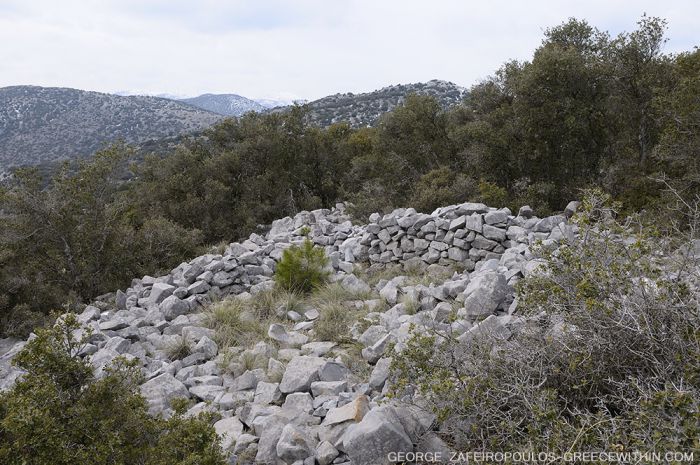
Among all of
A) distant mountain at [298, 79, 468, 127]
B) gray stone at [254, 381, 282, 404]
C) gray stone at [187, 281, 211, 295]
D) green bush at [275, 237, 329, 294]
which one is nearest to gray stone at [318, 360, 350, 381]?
gray stone at [254, 381, 282, 404]

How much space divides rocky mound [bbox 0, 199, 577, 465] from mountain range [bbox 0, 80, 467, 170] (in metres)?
36.8

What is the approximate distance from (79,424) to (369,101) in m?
53.3

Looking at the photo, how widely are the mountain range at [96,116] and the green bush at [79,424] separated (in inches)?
1666

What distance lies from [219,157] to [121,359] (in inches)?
512

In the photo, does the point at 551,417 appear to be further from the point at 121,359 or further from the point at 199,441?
the point at 121,359

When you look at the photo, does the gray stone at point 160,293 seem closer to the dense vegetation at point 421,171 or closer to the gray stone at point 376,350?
the dense vegetation at point 421,171

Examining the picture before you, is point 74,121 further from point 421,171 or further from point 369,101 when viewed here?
point 421,171

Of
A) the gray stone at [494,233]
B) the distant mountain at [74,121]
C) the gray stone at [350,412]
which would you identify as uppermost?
the distant mountain at [74,121]

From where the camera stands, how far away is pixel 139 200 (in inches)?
607

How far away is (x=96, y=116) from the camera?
60.8m

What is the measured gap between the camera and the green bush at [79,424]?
2859mm

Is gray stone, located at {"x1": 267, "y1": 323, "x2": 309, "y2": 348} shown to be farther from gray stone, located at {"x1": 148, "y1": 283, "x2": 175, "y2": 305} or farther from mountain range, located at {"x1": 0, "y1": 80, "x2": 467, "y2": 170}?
mountain range, located at {"x1": 0, "y1": 80, "x2": 467, "y2": 170}

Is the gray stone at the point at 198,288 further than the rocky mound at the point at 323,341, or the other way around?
the gray stone at the point at 198,288

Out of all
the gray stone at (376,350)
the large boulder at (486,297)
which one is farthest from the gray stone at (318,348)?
the large boulder at (486,297)
